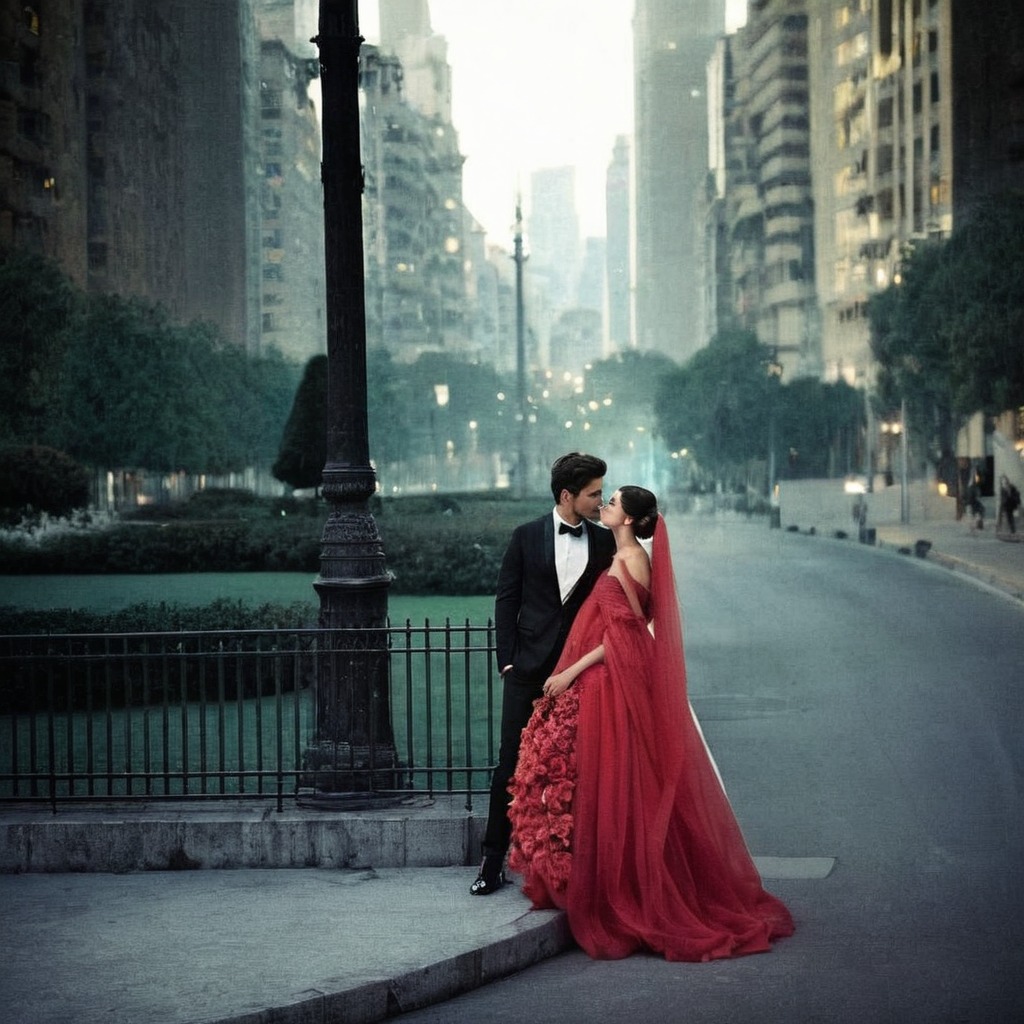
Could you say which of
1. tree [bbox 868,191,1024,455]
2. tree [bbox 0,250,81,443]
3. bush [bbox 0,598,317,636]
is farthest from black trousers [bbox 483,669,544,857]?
tree [bbox 0,250,81,443]

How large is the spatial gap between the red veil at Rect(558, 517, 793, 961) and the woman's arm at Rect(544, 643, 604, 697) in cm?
6

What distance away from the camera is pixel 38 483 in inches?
1683

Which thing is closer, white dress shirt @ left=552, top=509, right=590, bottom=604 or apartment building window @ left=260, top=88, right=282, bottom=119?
white dress shirt @ left=552, top=509, right=590, bottom=604

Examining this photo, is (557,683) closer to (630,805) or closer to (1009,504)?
(630,805)

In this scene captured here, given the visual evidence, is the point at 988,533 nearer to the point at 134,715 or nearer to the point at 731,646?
the point at 731,646

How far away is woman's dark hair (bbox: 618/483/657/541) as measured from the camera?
22.6 feet

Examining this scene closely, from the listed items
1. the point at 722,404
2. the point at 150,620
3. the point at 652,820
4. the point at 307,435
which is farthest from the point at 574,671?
the point at 722,404

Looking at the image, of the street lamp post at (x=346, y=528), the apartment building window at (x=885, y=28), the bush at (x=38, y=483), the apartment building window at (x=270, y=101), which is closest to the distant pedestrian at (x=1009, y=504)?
the bush at (x=38, y=483)

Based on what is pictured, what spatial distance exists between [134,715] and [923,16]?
281 ft

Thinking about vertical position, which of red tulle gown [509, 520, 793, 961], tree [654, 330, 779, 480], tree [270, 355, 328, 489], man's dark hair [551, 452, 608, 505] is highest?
tree [654, 330, 779, 480]

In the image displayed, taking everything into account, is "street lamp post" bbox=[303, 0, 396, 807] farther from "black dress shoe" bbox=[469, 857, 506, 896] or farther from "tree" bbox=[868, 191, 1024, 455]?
"tree" bbox=[868, 191, 1024, 455]

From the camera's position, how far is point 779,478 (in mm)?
106312

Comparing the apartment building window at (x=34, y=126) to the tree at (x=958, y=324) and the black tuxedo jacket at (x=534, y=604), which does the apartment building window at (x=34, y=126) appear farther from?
the black tuxedo jacket at (x=534, y=604)

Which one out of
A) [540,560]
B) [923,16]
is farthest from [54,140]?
[540,560]
